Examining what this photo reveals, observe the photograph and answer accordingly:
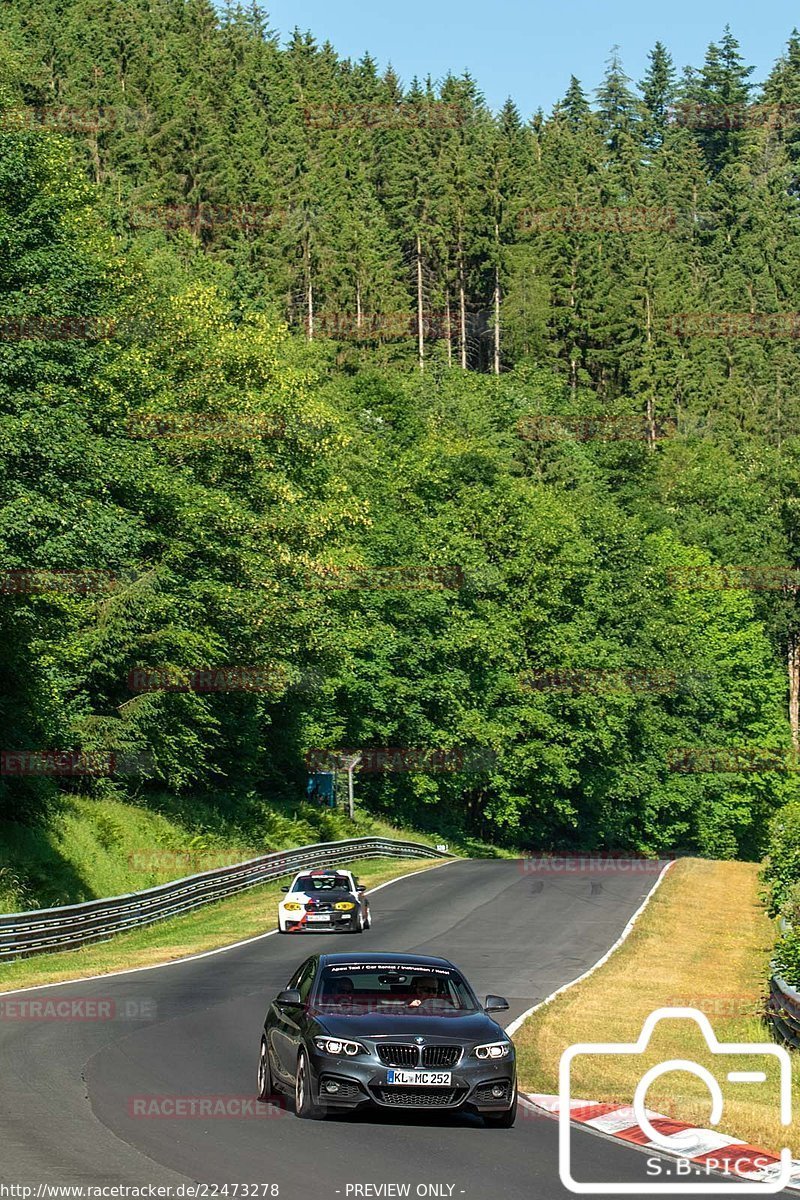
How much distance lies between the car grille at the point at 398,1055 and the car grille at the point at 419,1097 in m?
0.19

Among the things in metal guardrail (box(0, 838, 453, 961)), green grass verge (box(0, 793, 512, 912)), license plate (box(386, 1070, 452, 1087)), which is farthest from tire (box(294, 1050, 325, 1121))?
green grass verge (box(0, 793, 512, 912))

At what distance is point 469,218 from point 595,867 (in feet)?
282

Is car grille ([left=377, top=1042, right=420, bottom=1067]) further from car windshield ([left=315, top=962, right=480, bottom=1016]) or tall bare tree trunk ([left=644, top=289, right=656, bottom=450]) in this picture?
tall bare tree trunk ([left=644, top=289, right=656, bottom=450])

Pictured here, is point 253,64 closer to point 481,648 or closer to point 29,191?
point 481,648

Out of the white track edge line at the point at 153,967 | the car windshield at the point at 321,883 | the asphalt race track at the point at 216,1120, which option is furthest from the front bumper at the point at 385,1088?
the car windshield at the point at 321,883

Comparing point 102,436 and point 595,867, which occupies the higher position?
point 102,436

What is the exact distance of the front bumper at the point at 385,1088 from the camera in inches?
487

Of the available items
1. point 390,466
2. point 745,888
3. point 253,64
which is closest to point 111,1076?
point 745,888

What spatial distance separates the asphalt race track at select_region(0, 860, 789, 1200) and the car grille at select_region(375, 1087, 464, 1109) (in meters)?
0.22

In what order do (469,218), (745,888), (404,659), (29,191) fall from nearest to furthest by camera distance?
(29,191)
(745,888)
(404,659)
(469,218)

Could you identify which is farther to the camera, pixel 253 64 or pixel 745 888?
pixel 253 64

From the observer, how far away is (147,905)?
3791cm

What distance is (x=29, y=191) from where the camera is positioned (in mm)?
40906

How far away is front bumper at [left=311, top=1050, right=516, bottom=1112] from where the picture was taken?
12.4m
